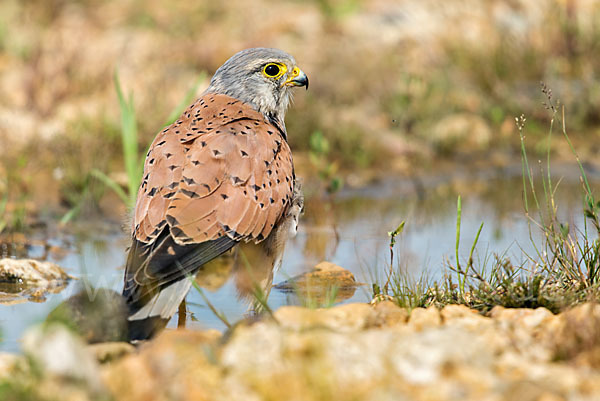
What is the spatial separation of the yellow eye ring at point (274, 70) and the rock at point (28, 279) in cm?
195

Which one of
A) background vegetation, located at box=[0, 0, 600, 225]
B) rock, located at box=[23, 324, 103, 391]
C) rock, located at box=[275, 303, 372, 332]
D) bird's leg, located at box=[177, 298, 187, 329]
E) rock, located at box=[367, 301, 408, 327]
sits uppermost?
background vegetation, located at box=[0, 0, 600, 225]

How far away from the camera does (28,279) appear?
5156mm

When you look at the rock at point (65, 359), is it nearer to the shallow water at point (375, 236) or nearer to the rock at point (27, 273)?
the shallow water at point (375, 236)

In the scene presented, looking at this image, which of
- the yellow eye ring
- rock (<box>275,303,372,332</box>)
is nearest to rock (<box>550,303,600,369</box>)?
rock (<box>275,303,372,332</box>)

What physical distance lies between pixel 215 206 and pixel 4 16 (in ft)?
30.6

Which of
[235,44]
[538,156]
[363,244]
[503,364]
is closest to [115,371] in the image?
[503,364]

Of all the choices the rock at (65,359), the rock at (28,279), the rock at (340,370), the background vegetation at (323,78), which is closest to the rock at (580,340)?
the rock at (340,370)

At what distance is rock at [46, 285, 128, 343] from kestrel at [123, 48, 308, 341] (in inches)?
3.2

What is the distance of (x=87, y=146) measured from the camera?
760cm

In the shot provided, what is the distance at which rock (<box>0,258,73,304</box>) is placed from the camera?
505 centimetres

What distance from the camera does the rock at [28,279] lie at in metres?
5.05

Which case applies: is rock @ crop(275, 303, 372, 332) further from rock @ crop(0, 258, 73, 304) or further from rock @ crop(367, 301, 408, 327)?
rock @ crop(0, 258, 73, 304)

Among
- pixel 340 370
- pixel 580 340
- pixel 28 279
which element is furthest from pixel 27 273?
pixel 580 340

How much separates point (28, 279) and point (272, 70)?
2.14 m
